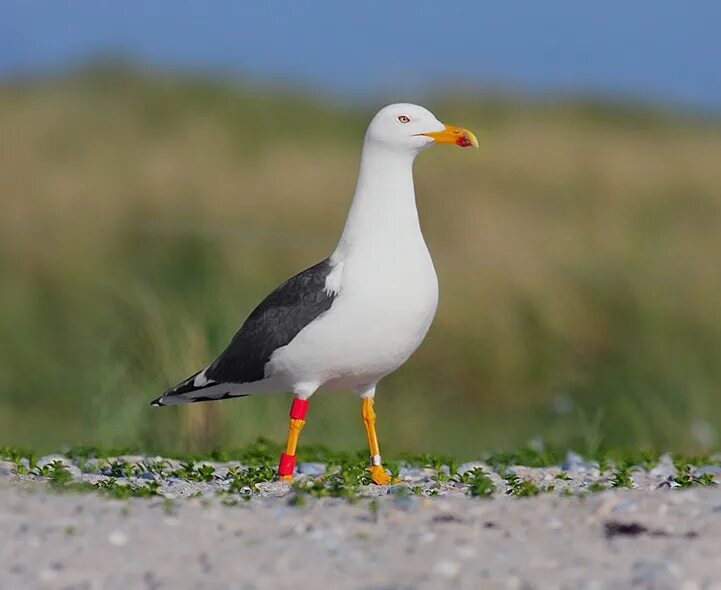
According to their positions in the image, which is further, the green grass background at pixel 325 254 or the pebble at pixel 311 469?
the green grass background at pixel 325 254

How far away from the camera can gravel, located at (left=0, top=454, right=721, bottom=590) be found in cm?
426

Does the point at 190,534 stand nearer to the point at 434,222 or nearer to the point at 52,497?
the point at 52,497

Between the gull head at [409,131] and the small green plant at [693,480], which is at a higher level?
the gull head at [409,131]

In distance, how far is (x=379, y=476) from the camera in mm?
6523

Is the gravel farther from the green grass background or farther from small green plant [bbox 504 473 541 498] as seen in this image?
the green grass background

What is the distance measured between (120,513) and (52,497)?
37 cm

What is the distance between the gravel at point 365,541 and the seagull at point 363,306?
104 cm

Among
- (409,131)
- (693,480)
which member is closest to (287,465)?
(409,131)

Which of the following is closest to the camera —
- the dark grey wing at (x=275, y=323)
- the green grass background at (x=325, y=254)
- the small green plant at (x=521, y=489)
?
the small green plant at (x=521, y=489)

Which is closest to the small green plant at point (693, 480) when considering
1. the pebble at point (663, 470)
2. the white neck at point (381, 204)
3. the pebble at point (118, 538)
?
the pebble at point (663, 470)

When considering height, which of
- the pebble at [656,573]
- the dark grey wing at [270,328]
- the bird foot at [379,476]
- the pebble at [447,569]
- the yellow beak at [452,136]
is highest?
the yellow beak at [452,136]

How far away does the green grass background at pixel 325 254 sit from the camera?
35.4ft

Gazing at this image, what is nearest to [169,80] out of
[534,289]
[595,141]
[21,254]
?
[595,141]

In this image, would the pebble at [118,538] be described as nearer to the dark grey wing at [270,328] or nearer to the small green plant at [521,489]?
the small green plant at [521,489]
